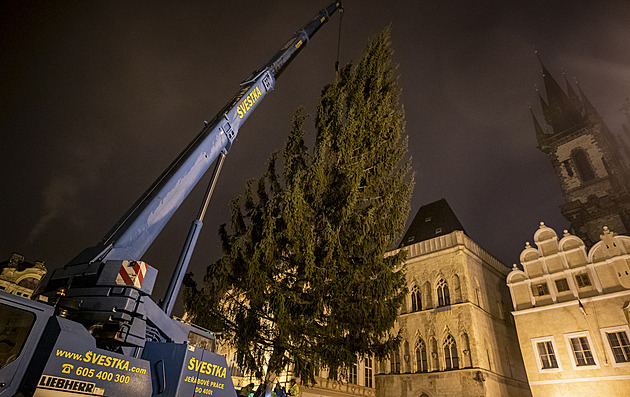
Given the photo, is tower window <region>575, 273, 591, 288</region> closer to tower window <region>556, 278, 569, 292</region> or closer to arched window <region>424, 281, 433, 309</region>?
tower window <region>556, 278, 569, 292</region>

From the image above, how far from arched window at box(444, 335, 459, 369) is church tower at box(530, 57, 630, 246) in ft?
77.0

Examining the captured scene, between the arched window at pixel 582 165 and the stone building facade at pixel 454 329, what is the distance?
72.8ft

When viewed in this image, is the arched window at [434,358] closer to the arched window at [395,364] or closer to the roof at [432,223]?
the arched window at [395,364]

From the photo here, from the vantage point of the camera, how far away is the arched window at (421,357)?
70.1 feet

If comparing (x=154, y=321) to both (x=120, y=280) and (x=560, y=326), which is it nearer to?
(x=120, y=280)

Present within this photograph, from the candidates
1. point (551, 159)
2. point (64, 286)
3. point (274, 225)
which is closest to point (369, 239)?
point (274, 225)

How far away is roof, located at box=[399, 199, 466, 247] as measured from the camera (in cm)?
2659

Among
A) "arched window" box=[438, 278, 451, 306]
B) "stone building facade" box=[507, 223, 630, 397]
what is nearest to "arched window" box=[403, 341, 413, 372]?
"arched window" box=[438, 278, 451, 306]

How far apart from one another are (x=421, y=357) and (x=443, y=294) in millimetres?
4203

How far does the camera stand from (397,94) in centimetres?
1322

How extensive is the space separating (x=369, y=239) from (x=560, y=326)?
15572 millimetres

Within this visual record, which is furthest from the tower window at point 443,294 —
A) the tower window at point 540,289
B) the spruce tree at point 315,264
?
the spruce tree at point 315,264

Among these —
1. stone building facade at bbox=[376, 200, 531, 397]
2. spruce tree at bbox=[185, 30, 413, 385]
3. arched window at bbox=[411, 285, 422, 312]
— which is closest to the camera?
spruce tree at bbox=[185, 30, 413, 385]

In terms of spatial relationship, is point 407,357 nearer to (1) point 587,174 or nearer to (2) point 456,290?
(2) point 456,290
